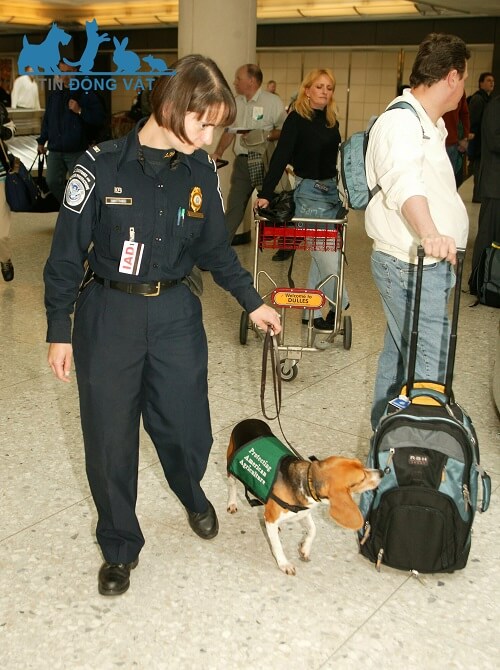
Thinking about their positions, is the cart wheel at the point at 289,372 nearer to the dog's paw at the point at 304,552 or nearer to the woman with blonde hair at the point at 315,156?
the woman with blonde hair at the point at 315,156

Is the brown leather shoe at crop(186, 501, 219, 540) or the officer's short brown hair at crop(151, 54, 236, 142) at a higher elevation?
the officer's short brown hair at crop(151, 54, 236, 142)

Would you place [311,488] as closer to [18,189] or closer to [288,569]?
[288,569]

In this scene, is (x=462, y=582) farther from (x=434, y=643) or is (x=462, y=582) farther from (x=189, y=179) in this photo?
(x=189, y=179)

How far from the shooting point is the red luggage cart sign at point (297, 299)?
4.53 meters

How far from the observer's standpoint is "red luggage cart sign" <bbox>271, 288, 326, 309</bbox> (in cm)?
453

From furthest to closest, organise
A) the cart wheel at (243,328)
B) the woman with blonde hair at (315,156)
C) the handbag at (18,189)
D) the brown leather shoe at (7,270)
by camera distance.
→ the brown leather shoe at (7,270), the handbag at (18,189), the woman with blonde hair at (315,156), the cart wheel at (243,328)

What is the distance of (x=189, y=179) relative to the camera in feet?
7.80

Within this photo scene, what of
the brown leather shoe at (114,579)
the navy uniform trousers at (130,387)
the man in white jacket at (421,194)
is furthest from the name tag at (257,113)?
the brown leather shoe at (114,579)

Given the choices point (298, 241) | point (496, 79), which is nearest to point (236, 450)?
point (298, 241)

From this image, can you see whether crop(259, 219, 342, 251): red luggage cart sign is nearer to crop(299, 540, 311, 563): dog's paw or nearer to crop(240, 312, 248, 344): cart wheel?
crop(240, 312, 248, 344): cart wheel

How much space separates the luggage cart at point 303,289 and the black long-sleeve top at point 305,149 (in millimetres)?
404

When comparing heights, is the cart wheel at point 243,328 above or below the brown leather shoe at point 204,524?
above

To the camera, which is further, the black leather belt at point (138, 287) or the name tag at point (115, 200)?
the black leather belt at point (138, 287)

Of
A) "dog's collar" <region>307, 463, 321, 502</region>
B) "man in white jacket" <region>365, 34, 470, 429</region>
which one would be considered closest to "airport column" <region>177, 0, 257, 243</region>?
"man in white jacket" <region>365, 34, 470, 429</region>
